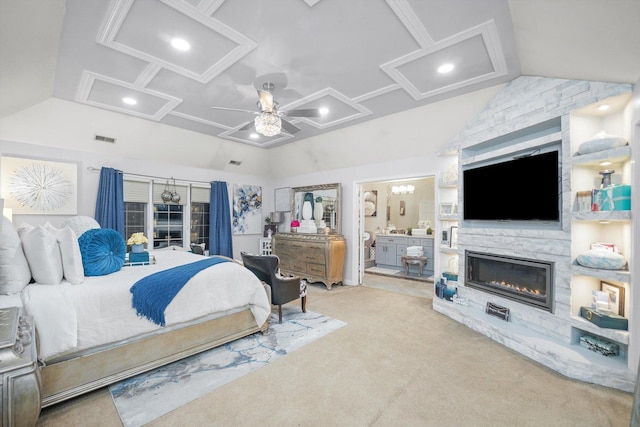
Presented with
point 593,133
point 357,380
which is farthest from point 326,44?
point 357,380

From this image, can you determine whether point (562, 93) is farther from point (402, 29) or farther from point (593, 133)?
point (402, 29)

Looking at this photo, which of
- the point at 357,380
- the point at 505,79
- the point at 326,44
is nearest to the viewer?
the point at 357,380

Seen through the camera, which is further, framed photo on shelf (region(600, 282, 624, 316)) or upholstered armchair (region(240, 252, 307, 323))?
upholstered armchair (region(240, 252, 307, 323))

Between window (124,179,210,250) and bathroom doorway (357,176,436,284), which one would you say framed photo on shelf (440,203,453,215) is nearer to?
bathroom doorway (357,176,436,284)

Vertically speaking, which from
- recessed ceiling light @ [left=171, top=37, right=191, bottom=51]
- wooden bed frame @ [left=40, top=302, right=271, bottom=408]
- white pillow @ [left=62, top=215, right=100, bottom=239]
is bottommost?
wooden bed frame @ [left=40, top=302, right=271, bottom=408]

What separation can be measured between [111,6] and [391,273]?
21.0ft

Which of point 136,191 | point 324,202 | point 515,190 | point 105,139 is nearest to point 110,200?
point 136,191

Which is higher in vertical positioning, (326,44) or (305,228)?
(326,44)

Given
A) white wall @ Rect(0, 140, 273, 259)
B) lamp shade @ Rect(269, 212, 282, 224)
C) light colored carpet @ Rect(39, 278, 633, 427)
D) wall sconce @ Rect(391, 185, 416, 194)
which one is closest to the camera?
light colored carpet @ Rect(39, 278, 633, 427)

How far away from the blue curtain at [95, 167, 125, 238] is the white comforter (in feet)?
7.96

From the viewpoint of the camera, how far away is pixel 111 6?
2.04m

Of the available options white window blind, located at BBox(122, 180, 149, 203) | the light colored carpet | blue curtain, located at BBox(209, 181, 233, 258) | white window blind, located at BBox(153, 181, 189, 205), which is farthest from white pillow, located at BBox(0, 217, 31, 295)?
blue curtain, located at BBox(209, 181, 233, 258)

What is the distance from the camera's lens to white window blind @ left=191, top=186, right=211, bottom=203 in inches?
232

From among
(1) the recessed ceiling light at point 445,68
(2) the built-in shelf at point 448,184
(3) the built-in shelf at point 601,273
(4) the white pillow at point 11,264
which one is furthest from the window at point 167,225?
(3) the built-in shelf at point 601,273
